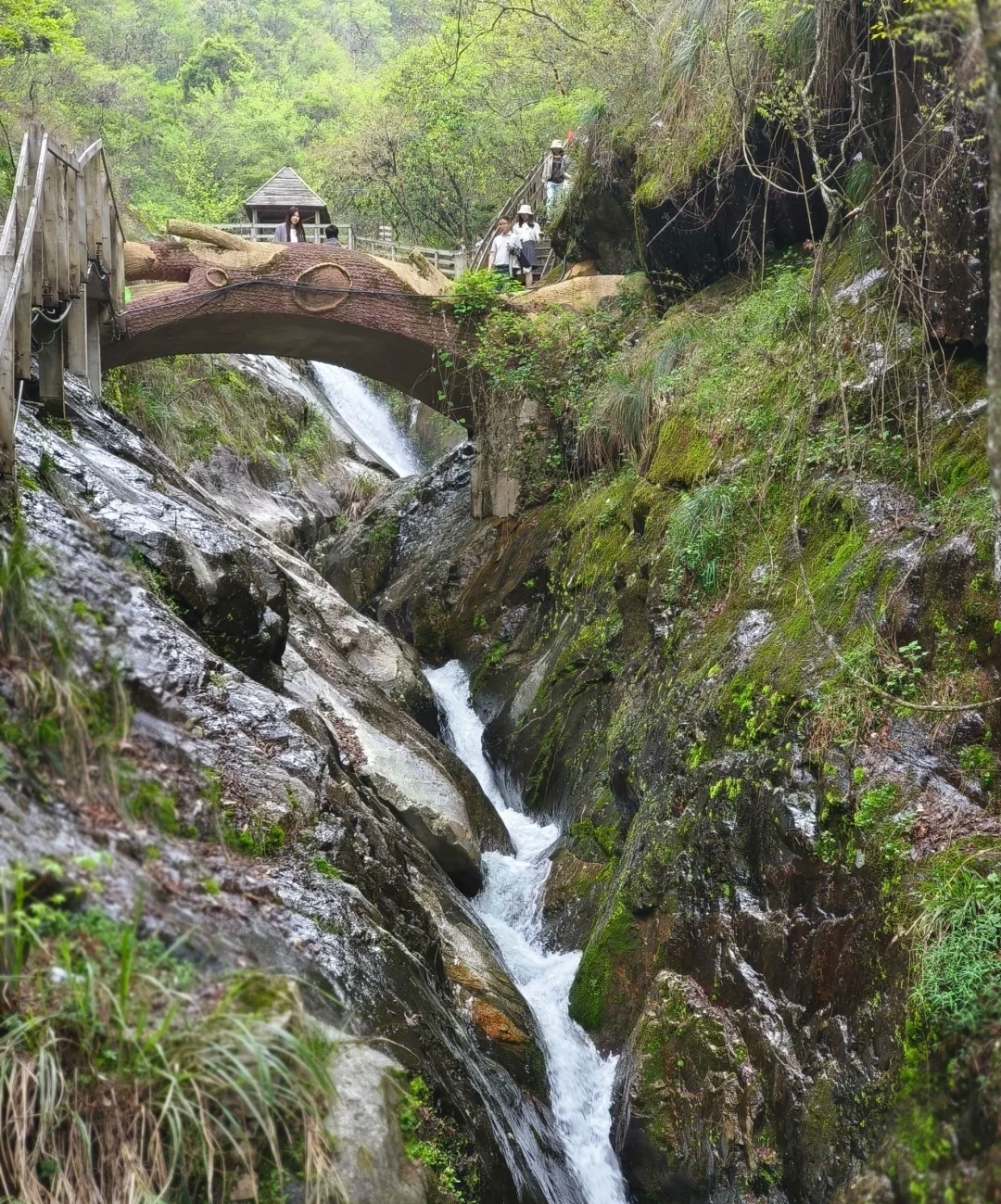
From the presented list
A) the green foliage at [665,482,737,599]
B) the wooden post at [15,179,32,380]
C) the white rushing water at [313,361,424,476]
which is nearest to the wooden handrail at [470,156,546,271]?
the white rushing water at [313,361,424,476]

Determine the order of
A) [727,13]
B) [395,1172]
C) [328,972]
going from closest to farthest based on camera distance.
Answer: [395,1172] < [328,972] < [727,13]

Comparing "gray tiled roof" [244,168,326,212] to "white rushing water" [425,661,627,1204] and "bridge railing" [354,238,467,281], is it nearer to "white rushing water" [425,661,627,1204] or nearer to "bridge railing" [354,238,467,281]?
"bridge railing" [354,238,467,281]

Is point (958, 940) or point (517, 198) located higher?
point (517, 198)

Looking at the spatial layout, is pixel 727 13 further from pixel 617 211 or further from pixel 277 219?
pixel 277 219

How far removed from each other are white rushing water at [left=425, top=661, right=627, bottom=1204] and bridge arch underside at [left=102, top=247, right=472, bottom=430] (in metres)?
5.53

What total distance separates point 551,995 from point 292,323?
28.0ft

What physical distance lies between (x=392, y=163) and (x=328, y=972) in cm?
2486

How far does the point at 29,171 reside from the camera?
21.9 ft

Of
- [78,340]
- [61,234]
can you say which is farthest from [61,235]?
[78,340]

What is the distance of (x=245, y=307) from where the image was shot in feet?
39.1

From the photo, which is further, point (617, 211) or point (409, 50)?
point (409, 50)

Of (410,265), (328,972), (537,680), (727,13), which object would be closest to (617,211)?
(410,265)

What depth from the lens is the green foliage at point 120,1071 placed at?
2820 mm

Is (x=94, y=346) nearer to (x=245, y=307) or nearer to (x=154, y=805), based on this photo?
(x=245, y=307)
